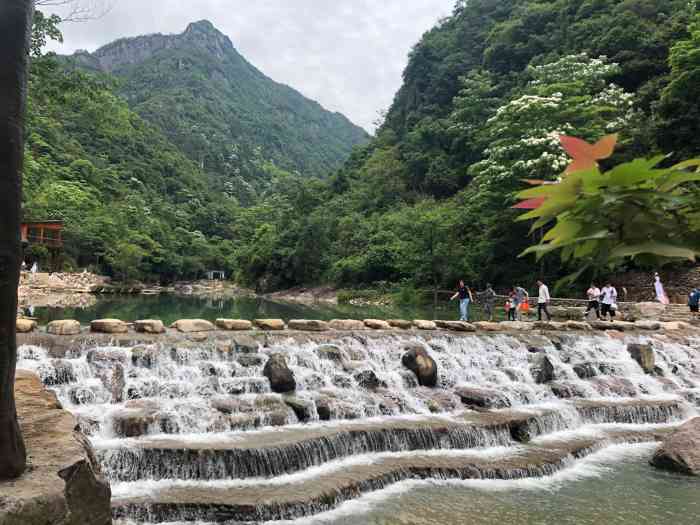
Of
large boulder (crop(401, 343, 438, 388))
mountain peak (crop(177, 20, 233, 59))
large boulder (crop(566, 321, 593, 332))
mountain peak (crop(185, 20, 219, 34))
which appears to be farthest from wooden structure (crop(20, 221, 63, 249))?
mountain peak (crop(185, 20, 219, 34))

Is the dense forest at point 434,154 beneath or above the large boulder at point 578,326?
above

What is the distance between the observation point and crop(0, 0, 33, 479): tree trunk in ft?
9.43

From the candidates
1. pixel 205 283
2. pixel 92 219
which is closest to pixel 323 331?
pixel 92 219

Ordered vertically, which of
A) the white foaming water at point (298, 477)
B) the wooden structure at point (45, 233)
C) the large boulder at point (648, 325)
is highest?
the wooden structure at point (45, 233)

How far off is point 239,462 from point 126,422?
6.42 feet

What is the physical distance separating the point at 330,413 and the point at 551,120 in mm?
21461

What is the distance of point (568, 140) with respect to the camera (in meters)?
1.04

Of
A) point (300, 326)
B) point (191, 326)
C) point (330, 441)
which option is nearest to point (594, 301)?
point (300, 326)

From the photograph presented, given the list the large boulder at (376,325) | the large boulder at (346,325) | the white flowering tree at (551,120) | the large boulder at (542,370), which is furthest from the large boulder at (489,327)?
the white flowering tree at (551,120)

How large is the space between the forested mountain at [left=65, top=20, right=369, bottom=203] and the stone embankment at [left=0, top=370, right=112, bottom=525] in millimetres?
81956

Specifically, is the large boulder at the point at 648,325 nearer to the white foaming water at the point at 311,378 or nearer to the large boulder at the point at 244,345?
the white foaming water at the point at 311,378

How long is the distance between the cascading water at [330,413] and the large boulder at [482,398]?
0.03 metres

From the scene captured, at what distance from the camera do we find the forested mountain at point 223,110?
→ 10694 cm

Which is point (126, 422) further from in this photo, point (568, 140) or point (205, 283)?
point (205, 283)
